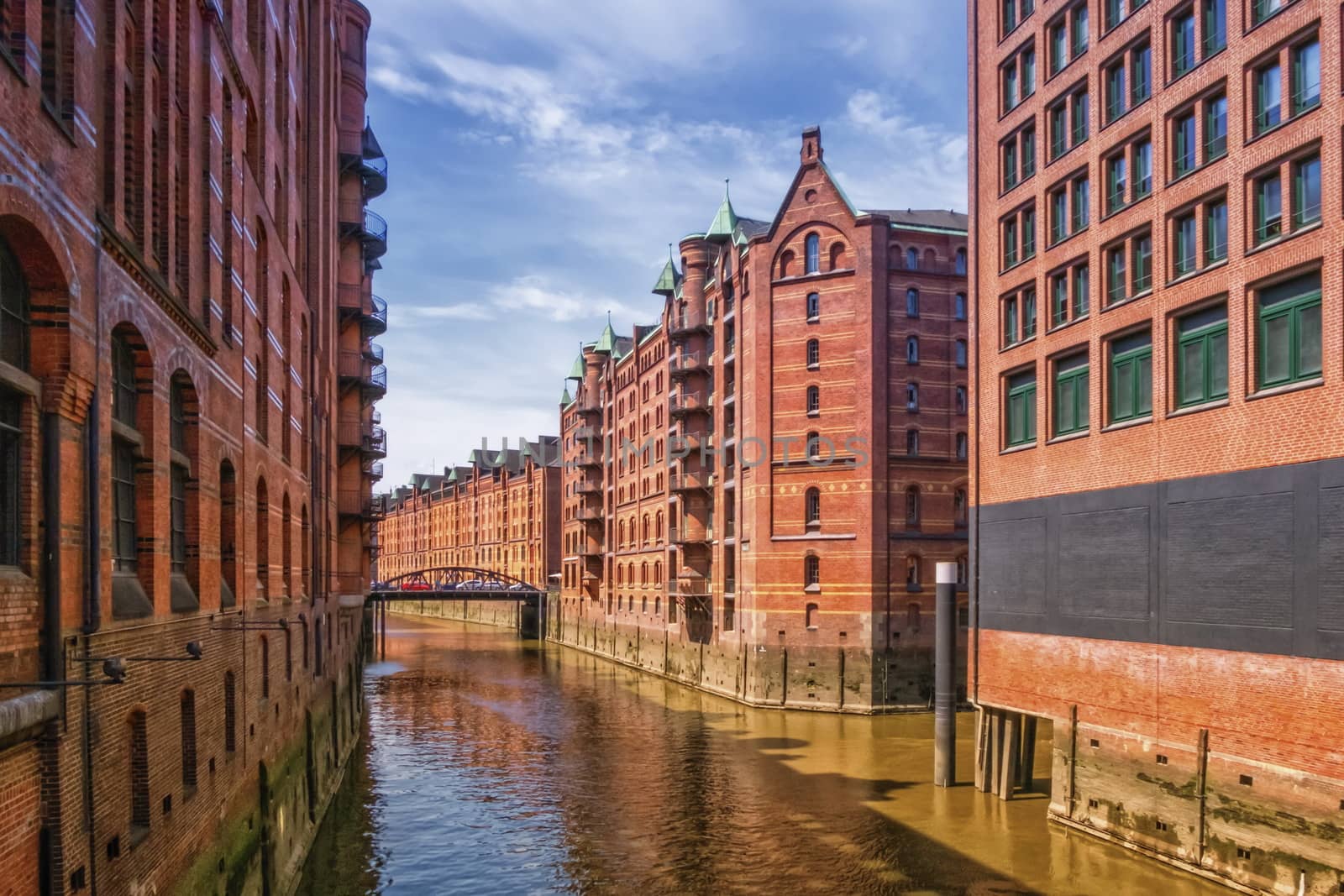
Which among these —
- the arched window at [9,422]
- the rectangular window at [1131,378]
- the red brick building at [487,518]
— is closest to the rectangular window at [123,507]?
the arched window at [9,422]

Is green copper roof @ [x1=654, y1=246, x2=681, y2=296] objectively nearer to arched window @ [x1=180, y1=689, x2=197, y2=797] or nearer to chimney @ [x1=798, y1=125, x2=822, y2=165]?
chimney @ [x1=798, y1=125, x2=822, y2=165]

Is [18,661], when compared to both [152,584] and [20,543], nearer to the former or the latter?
[20,543]

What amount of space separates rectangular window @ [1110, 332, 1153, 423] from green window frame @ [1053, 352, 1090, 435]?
993 mm

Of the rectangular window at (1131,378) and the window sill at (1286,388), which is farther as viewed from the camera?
the rectangular window at (1131,378)

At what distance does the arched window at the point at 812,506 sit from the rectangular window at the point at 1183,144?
84.7ft

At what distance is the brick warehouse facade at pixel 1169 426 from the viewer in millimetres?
19016

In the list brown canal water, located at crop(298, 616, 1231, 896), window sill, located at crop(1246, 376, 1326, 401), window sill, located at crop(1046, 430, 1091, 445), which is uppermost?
window sill, located at crop(1246, 376, 1326, 401)

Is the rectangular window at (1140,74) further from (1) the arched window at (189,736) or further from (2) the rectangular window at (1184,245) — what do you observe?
(1) the arched window at (189,736)

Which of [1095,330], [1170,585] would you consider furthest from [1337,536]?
[1095,330]

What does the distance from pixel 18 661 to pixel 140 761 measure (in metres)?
3.62

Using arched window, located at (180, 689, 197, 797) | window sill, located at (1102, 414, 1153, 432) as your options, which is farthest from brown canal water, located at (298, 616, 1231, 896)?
arched window, located at (180, 689, 197, 797)

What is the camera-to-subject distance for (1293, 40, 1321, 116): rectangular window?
19422mm

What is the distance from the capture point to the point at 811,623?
4681cm

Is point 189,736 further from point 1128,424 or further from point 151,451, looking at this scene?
point 1128,424
